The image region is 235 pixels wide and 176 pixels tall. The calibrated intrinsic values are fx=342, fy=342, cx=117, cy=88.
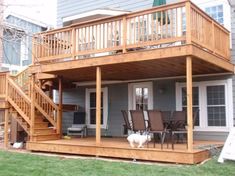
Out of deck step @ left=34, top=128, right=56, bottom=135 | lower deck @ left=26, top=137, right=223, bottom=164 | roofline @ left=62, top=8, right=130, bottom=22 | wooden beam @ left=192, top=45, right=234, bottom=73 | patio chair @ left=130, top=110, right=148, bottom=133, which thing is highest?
roofline @ left=62, top=8, right=130, bottom=22

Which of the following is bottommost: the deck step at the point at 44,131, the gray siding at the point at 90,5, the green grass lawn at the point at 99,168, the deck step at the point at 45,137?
the green grass lawn at the point at 99,168

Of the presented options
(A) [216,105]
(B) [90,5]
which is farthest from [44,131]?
(B) [90,5]

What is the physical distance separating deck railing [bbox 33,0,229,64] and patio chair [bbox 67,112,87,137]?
321 cm

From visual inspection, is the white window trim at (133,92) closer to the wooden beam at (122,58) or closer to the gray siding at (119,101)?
the gray siding at (119,101)

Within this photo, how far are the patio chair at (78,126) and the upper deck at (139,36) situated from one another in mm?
3208

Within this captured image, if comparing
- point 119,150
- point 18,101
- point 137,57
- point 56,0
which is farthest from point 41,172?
point 56,0

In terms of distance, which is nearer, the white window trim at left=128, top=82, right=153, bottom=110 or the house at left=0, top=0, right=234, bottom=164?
the house at left=0, top=0, right=234, bottom=164

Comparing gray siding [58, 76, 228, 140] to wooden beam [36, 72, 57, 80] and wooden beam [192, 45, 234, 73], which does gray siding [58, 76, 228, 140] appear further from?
wooden beam [36, 72, 57, 80]

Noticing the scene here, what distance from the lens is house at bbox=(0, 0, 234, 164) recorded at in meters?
7.87

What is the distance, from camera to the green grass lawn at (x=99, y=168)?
660 cm

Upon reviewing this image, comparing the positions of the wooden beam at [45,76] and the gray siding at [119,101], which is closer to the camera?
the gray siding at [119,101]

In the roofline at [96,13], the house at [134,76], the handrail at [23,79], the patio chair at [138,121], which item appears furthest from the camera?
the handrail at [23,79]

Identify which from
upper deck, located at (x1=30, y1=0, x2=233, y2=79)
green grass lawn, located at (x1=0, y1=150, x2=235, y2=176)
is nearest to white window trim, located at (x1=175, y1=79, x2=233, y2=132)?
upper deck, located at (x1=30, y1=0, x2=233, y2=79)

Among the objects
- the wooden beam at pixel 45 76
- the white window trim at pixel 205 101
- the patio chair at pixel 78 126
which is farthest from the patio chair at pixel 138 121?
the patio chair at pixel 78 126
